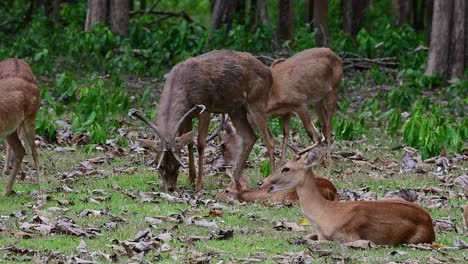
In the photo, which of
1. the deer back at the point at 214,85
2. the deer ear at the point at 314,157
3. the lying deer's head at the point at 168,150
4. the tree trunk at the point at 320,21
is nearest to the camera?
the deer ear at the point at 314,157

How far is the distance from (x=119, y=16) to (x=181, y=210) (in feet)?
42.9

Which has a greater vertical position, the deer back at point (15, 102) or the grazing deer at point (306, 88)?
the deer back at point (15, 102)

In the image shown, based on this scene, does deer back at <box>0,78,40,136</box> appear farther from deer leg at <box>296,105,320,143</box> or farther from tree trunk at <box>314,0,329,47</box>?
tree trunk at <box>314,0,329,47</box>

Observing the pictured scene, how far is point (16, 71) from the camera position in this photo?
13.1 metres

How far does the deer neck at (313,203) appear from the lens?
951 cm

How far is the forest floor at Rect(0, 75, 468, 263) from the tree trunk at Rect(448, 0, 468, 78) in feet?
20.5

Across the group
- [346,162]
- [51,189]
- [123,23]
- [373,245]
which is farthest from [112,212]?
[123,23]

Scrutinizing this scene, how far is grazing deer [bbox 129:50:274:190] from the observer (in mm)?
11930

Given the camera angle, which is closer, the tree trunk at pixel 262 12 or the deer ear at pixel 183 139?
the deer ear at pixel 183 139

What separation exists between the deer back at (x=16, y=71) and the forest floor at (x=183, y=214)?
3.70 ft

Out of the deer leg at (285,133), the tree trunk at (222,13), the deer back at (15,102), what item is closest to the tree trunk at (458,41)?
the tree trunk at (222,13)

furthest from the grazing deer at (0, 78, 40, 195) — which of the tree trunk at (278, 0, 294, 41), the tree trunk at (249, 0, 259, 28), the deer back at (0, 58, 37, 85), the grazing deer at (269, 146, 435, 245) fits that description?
the tree trunk at (278, 0, 294, 41)

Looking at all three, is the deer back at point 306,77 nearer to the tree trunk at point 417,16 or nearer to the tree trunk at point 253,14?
the tree trunk at point 253,14

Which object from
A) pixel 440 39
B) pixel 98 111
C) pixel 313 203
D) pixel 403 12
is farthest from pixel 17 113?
pixel 403 12
